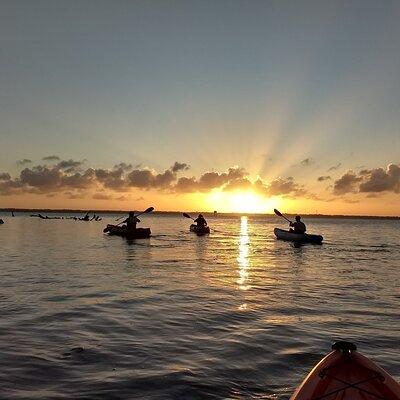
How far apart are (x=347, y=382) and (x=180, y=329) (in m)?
6.07

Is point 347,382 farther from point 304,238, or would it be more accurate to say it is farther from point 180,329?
point 304,238

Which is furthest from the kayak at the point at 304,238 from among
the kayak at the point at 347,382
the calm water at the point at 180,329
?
the kayak at the point at 347,382

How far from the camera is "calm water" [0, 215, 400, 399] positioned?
26.0ft

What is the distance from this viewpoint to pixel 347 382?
6172 mm

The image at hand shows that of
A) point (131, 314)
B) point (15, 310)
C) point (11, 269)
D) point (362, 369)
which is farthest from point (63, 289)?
point (362, 369)

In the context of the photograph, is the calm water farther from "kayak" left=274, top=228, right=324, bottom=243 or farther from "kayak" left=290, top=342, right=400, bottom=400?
"kayak" left=274, top=228, right=324, bottom=243

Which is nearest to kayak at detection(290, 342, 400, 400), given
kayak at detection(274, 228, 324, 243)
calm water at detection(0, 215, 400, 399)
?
calm water at detection(0, 215, 400, 399)

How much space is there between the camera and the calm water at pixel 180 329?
7.91m

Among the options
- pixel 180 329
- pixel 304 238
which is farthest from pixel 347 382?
pixel 304 238

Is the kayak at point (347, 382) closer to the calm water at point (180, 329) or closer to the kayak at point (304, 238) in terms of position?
the calm water at point (180, 329)

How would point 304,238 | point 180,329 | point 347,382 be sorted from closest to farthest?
point 347,382 < point 180,329 < point 304,238

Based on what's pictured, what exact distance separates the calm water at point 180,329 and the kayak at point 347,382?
143cm

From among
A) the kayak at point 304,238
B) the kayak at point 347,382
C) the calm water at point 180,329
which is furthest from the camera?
the kayak at point 304,238

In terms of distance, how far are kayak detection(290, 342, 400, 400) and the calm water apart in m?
1.43
